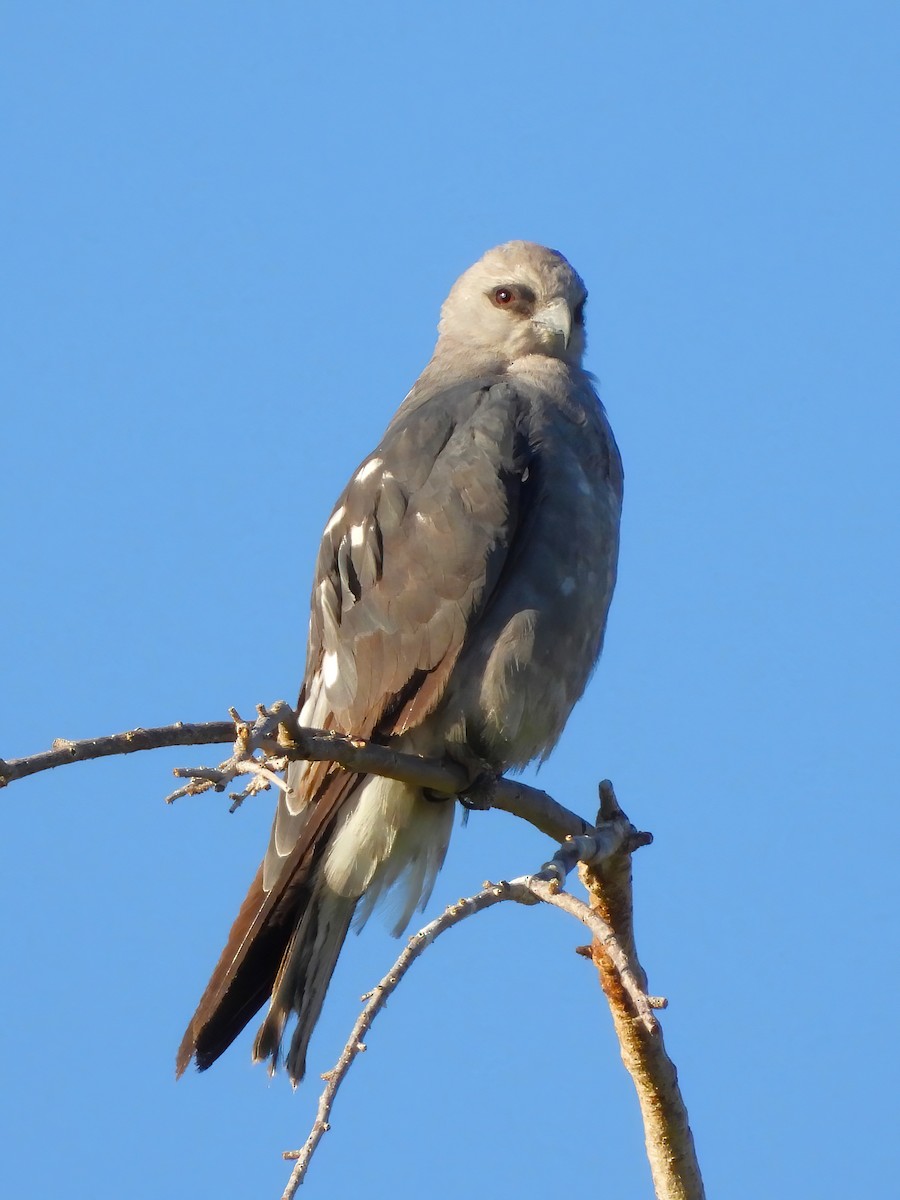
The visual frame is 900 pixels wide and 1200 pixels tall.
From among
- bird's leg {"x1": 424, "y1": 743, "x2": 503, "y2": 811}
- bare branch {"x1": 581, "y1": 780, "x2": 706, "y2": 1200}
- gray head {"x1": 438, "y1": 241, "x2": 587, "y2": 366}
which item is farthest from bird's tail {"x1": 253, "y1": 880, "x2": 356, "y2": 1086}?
gray head {"x1": 438, "y1": 241, "x2": 587, "y2": 366}

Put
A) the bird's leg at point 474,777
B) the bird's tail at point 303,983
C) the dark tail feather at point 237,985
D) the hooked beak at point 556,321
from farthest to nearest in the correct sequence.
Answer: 1. the hooked beak at point 556,321
2. the bird's tail at point 303,983
3. the bird's leg at point 474,777
4. the dark tail feather at point 237,985

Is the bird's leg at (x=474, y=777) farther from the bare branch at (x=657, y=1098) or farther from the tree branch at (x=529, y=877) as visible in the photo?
the bare branch at (x=657, y=1098)

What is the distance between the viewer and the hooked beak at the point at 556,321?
5.85m

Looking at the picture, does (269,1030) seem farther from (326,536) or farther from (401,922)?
(326,536)

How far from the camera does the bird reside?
482 centimetres

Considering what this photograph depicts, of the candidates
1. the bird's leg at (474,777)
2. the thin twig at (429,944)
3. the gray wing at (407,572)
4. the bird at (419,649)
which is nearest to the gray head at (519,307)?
the bird at (419,649)

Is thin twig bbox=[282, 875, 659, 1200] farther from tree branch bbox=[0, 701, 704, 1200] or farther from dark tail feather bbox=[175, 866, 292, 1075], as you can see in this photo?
dark tail feather bbox=[175, 866, 292, 1075]

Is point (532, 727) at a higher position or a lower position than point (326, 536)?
lower

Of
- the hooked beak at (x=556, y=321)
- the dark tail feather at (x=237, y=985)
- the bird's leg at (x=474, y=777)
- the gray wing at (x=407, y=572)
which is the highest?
the hooked beak at (x=556, y=321)

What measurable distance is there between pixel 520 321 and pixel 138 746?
352 cm

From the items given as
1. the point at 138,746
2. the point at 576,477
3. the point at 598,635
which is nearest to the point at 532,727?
the point at 598,635

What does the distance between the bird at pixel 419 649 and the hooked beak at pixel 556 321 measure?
54 cm

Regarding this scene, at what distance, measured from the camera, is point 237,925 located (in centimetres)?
485

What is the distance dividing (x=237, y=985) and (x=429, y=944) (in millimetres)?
1998
